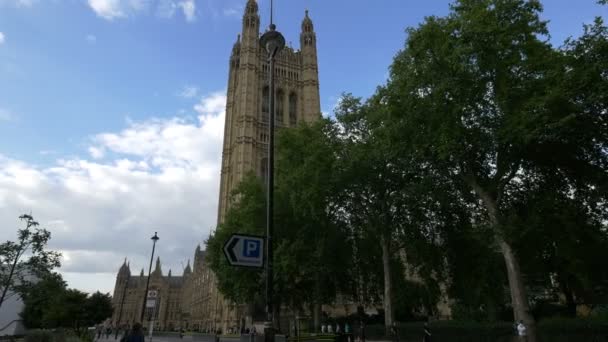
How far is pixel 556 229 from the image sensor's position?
19.1 m

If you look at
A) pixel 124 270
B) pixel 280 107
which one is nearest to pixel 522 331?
pixel 280 107

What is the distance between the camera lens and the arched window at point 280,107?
2584 inches

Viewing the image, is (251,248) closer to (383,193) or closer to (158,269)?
(383,193)

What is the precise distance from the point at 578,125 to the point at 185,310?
103 metres

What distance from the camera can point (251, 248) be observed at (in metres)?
6.65

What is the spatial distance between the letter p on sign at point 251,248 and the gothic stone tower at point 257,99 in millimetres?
51661

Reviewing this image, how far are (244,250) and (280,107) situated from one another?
62154mm

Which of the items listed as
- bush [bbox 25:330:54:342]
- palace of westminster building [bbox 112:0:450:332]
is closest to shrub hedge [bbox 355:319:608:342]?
bush [bbox 25:330:54:342]

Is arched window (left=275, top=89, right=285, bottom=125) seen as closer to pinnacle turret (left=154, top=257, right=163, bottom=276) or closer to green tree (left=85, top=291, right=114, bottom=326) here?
green tree (left=85, top=291, right=114, bottom=326)

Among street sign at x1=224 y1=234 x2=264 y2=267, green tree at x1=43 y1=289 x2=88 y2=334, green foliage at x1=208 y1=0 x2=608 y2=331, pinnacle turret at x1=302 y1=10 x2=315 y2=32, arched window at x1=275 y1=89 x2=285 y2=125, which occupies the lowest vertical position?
street sign at x1=224 y1=234 x2=264 y2=267

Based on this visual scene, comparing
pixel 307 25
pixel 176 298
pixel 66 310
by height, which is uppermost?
pixel 307 25

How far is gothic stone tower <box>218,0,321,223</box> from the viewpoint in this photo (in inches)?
2432

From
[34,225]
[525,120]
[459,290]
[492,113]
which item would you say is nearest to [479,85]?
[492,113]

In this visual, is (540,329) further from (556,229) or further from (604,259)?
(604,259)
